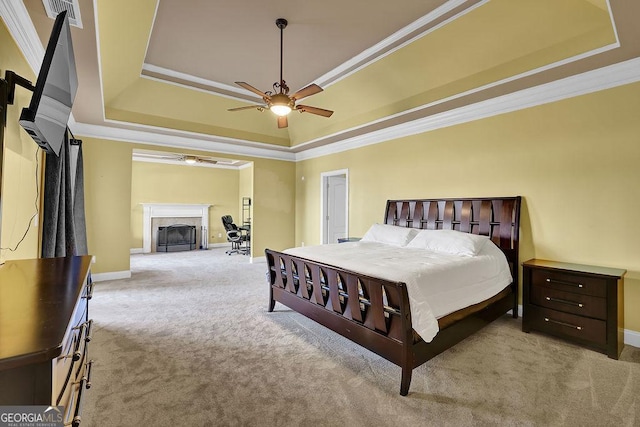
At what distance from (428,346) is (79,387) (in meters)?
2.21

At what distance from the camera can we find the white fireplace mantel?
340 inches

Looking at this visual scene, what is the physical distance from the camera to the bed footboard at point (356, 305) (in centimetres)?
215

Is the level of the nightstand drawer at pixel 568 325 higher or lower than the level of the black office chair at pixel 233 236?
lower

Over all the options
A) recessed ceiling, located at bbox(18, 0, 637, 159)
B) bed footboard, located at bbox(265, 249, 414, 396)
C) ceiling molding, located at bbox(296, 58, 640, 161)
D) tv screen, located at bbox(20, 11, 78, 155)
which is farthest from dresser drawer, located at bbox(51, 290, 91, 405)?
ceiling molding, located at bbox(296, 58, 640, 161)

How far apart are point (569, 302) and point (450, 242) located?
1.20 metres

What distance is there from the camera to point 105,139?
206 inches

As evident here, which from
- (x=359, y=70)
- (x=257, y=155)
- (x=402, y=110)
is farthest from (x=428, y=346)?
(x=257, y=155)

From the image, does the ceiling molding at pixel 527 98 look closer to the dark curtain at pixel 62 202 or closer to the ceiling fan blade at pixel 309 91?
the ceiling fan blade at pixel 309 91

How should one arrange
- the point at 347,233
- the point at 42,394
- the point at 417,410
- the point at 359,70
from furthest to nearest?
the point at 347,233
the point at 359,70
the point at 417,410
the point at 42,394

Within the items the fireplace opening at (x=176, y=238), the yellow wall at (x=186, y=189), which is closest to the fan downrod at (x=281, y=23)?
the yellow wall at (x=186, y=189)

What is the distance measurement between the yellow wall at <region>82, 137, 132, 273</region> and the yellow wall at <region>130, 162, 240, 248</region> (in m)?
3.01

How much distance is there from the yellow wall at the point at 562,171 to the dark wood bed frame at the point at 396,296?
0.22 meters

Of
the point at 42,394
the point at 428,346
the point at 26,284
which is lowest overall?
the point at 428,346

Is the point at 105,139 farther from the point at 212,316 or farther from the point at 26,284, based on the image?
the point at 26,284
